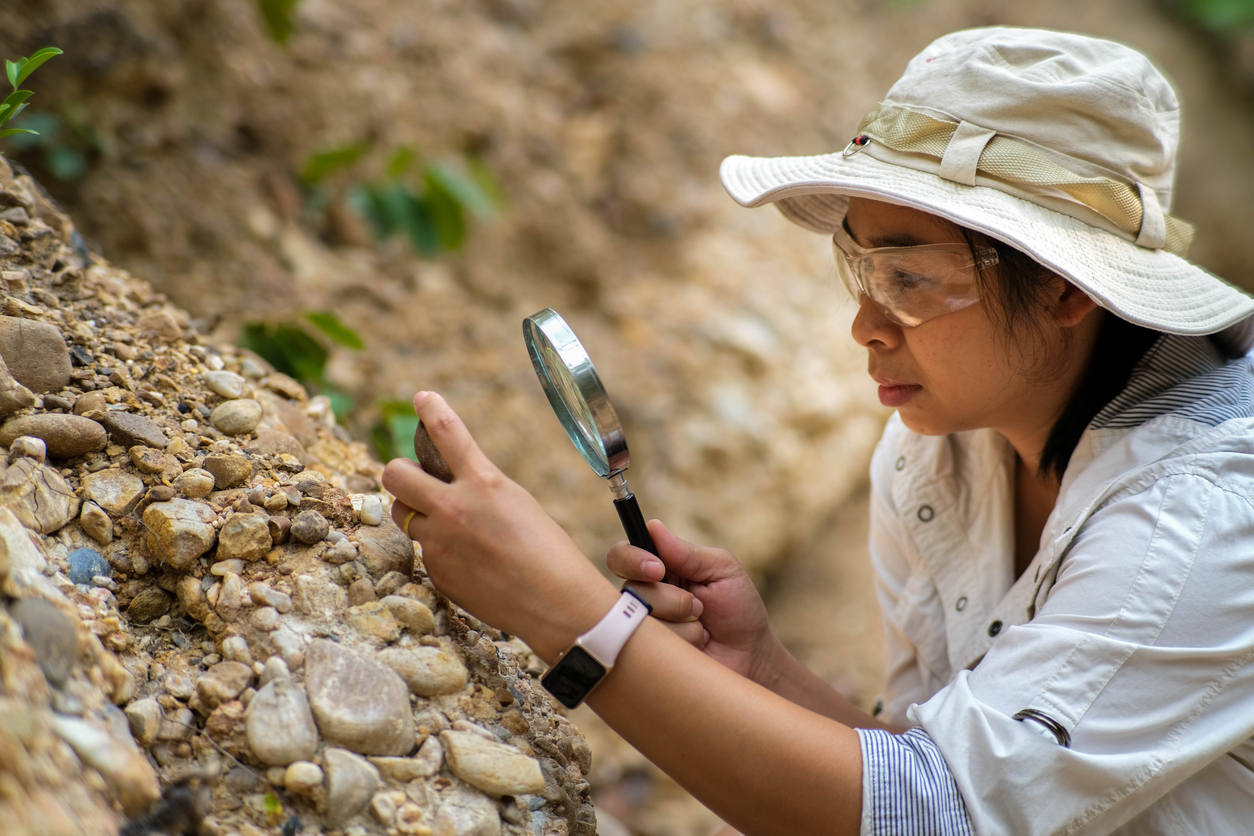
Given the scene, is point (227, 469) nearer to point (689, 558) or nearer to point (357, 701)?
point (357, 701)

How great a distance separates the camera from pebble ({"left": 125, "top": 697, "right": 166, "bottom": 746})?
41.0 inches

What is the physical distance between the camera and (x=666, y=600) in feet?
4.22

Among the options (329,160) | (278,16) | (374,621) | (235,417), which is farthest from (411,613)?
(278,16)

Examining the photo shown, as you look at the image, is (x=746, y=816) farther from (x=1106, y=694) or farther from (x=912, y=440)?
(x=912, y=440)

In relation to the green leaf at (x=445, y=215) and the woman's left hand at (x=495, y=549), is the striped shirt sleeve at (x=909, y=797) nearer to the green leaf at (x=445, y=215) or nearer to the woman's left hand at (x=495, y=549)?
the woman's left hand at (x=495, y=549)

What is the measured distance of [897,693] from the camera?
190 centimetres

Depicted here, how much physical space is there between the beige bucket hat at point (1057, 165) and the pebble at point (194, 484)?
3.25 feet

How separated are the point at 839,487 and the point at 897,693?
7.15 feet

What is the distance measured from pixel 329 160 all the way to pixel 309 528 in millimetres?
2100

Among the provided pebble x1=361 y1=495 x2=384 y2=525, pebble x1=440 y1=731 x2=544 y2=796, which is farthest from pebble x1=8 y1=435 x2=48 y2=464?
pebble x1=440 y1=731 x2=544 y2=796

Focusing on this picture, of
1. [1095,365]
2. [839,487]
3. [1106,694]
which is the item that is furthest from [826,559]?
[1106,694]

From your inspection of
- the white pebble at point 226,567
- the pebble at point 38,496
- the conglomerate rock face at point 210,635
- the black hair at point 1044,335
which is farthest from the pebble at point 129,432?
the black hair at point 1044,335

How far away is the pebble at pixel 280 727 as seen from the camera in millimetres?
1054

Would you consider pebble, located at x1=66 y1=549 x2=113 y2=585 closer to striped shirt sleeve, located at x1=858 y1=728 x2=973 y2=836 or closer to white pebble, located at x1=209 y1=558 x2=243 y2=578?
white pebble, located at x1=209 y1=558 x2=243 y2=578
